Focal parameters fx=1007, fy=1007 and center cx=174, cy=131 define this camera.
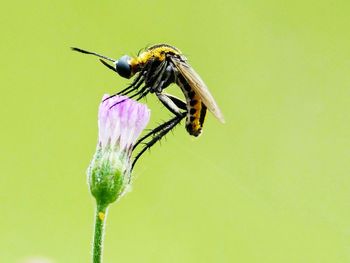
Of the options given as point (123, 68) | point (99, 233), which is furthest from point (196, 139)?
point (99, 233)

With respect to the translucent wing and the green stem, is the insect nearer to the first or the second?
the translucent wing

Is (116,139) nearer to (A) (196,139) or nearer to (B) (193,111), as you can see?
(B) (193,111)

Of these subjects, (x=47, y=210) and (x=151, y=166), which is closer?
(x=47, y=210)

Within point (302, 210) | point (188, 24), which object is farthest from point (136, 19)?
point (302, 210)

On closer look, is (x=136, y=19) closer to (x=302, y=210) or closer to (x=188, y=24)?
(x=188, y=24)

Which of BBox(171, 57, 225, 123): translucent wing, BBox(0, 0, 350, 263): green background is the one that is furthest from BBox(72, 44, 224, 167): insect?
BBox(0, 0, 350, 263): green background

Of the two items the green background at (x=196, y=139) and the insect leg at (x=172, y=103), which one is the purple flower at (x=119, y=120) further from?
the green background at (x=196, y=139)
